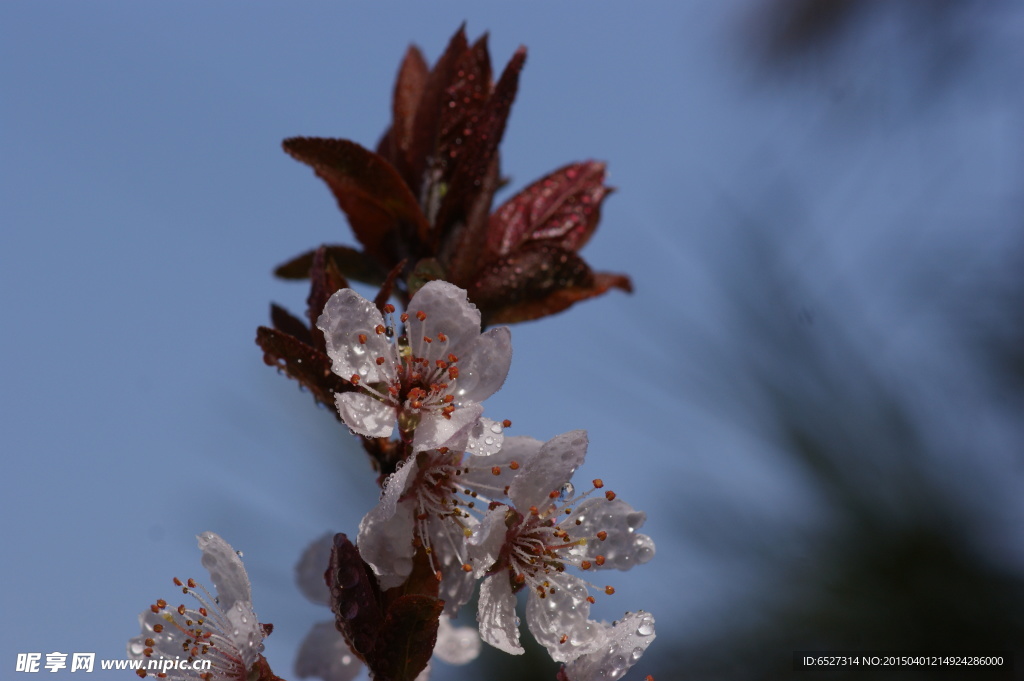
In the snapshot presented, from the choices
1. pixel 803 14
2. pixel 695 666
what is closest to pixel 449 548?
pixel 695 666

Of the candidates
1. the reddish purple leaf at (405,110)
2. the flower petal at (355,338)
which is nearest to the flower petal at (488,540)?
the flower petal at (355,338)

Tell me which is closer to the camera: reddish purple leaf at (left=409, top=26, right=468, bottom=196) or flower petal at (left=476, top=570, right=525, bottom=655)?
flower petal at (left=476, top=570, right=525, bottom=655)

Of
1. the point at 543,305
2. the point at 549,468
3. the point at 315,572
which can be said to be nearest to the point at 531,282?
the point at 543,305

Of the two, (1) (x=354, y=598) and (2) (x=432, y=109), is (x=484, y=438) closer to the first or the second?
(1) (x=354, y=598)

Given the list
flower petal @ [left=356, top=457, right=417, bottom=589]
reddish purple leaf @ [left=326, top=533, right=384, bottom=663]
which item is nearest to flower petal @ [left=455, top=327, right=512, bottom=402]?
flower petal @ [left=356, top=457, right=417, bottom=589]

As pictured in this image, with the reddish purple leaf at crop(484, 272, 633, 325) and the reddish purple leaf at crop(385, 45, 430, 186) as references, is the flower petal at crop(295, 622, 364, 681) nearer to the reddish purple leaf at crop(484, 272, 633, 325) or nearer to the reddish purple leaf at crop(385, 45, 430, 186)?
the reddish purple leaf at crop(484, 272, 633, 325)

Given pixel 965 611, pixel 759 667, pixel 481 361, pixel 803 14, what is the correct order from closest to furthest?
pixel 481 361
pixel 965 611
pixel 759 667
pixel 803 14

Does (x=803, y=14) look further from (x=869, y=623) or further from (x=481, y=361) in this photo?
(x=481, y=361)
